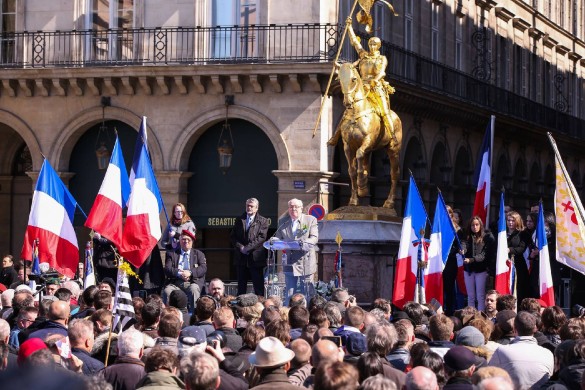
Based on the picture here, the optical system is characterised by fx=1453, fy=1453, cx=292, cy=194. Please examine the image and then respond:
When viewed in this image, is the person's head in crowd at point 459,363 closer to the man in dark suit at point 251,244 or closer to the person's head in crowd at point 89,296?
the person's head in crowd at point 89,296

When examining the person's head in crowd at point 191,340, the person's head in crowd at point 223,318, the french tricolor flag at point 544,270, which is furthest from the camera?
the french tricolor flag at point 544,270

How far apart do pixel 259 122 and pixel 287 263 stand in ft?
36.0

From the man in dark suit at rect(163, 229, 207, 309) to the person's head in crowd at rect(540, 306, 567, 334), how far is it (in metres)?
7.05

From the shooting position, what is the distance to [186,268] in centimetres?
1861

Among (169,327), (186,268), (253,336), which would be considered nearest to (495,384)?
(253,336)

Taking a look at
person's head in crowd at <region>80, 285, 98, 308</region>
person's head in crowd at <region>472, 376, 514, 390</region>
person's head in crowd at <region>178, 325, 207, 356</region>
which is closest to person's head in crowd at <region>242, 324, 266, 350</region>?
person's head in crowd at <region>178, 325, 207, 356</region>

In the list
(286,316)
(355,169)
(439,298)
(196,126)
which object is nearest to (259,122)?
(196,126)

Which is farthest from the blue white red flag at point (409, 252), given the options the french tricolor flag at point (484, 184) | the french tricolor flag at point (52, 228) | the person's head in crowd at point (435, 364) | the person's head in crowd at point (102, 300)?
the person's head in crowd at point (435, 364)

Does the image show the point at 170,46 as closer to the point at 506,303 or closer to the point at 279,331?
the point at 506,303

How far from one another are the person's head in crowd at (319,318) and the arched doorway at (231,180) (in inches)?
727

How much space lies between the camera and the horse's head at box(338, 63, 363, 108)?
74.3ft

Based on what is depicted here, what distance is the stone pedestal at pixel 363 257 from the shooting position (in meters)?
22.4

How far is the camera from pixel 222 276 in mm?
32125

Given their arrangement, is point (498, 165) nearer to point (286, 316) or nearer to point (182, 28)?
point (182, 28)
